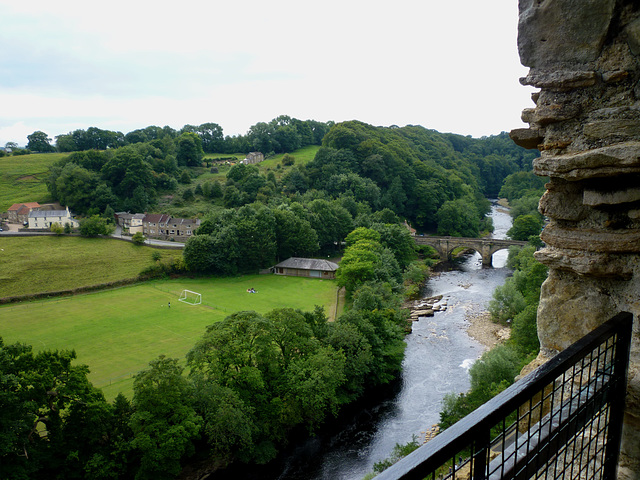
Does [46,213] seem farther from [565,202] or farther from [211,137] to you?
[565,202]

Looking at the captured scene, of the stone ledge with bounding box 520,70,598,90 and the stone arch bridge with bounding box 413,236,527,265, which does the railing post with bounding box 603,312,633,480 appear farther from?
the stone arch bridge with bounding box 413,236,527,265

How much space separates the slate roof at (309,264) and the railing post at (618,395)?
46.2 m

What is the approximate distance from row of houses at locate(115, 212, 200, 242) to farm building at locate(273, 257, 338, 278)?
15.2 metres

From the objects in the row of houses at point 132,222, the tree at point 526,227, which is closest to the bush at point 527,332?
the tree at point 526,227

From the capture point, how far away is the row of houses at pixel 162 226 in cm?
6088

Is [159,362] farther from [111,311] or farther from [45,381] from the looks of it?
[111,311]

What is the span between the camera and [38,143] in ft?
338

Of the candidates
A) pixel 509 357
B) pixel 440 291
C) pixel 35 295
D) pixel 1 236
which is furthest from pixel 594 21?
pixel 1 236

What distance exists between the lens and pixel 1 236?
180 feet

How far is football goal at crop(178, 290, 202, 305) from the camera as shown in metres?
40.2

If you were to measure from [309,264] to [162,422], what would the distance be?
112ft

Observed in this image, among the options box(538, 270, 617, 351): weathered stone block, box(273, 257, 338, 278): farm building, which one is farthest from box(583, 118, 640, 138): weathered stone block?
box(273, 257, 338, 278): farm building

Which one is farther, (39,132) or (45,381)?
(39,132)

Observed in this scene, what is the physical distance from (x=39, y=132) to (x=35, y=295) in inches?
3105
